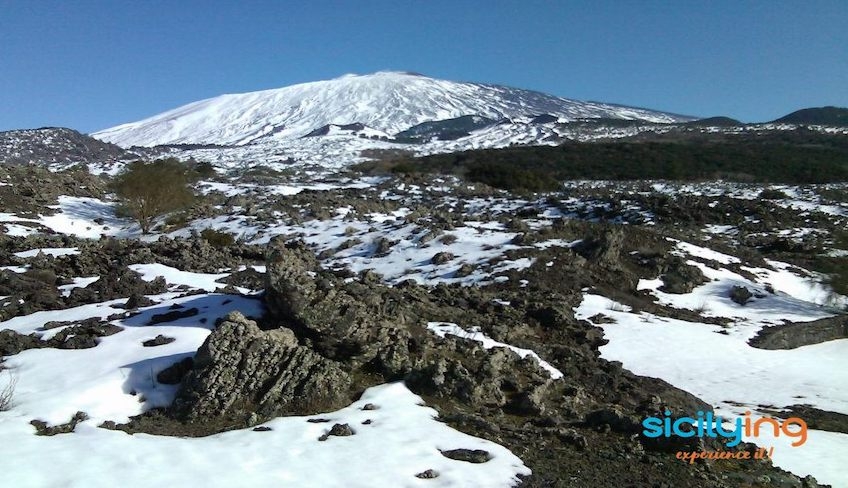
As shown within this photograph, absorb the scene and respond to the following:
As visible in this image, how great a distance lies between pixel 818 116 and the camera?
108750mm

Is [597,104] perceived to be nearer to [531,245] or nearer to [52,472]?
[531,245]

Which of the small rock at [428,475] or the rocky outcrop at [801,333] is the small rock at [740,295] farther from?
the small rock at [428,475]

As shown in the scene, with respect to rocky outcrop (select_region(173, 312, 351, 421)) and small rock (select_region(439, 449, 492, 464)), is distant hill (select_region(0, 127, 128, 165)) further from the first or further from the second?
small rock (select_region(439, 449, 492, 464))

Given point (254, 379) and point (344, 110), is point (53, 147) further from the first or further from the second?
point (254, 379)

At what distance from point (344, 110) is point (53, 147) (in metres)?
82.0

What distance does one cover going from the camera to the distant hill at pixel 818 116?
104 m

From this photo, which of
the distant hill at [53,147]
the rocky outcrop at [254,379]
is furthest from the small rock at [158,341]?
the distant hill at [53,147]

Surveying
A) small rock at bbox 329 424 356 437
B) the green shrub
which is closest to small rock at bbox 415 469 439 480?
small rock at bbox 329 424 356 437

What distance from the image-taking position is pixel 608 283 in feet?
47.4

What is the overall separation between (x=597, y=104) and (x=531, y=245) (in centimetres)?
16247

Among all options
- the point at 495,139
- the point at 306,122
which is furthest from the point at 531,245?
the point at 306,122

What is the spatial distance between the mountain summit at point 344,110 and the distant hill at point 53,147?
38.3 metres

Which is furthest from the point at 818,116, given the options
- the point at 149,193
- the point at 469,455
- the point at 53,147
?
the point at 469,455

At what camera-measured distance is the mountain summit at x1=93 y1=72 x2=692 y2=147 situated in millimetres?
142375
